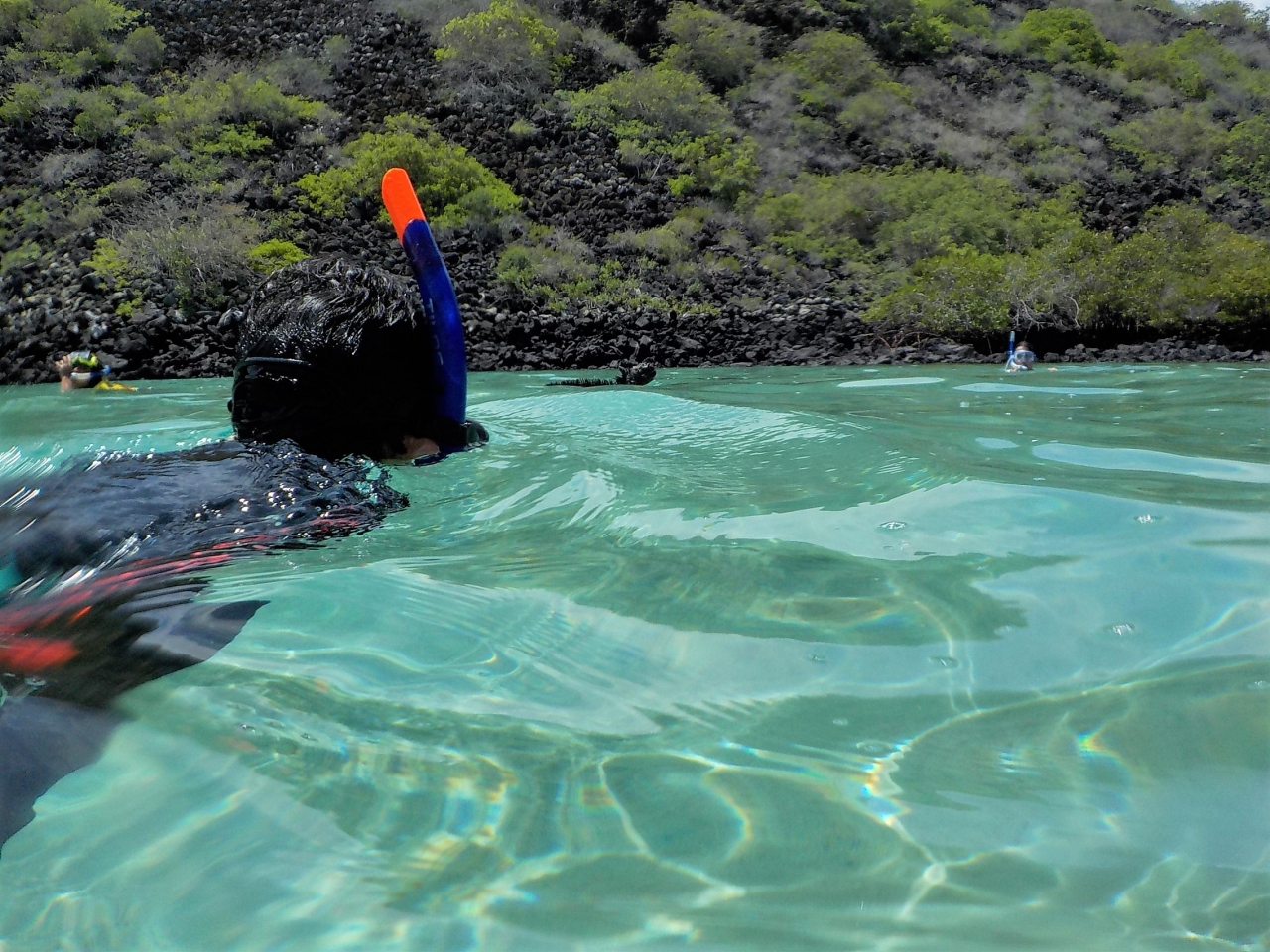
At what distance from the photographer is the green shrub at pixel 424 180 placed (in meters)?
21.1

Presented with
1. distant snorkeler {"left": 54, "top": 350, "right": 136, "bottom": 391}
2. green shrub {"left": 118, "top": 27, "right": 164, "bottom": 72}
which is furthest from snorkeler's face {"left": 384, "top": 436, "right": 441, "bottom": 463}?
green shrub {"left": 118, "top": 27, "right": 164, "bottom": 72}

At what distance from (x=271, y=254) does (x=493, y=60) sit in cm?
1086

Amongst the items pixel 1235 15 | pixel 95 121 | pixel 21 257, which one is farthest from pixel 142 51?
pixel 1235 15

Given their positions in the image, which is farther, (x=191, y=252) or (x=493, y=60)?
(x=493, y=60)

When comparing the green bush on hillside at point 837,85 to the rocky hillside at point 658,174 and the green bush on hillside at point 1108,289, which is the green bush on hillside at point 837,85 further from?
the green bush on hillside at point 1108,289

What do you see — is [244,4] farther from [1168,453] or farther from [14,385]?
[1168,453]

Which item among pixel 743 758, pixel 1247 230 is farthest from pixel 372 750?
pixel 1247 230

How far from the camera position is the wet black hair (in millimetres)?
2131

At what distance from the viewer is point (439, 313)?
237 cm

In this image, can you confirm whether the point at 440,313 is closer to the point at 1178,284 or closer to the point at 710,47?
the point at 1178,284

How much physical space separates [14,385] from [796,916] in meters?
17.8

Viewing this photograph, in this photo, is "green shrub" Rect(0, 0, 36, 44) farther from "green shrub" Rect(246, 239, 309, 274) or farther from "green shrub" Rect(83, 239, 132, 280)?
"green shrub" Rect(246, 239, 309, 274)

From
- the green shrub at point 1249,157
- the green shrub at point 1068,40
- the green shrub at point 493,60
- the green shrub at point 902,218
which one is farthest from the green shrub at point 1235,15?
the green shrub at point 493,60

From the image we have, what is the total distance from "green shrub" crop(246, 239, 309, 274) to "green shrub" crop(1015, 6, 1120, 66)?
89.2 ft
